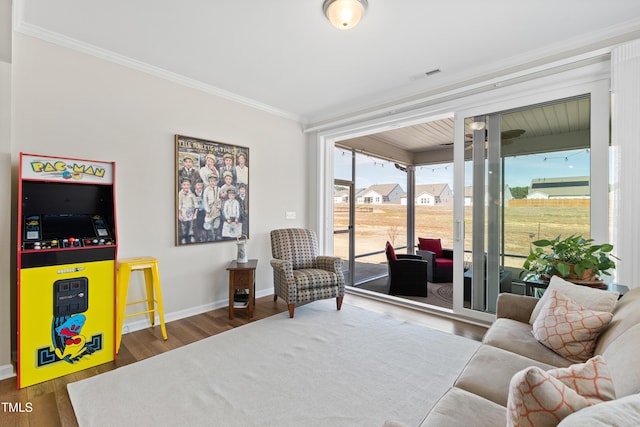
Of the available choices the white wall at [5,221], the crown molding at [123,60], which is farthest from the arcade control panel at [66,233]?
the crown molding at [123,60]

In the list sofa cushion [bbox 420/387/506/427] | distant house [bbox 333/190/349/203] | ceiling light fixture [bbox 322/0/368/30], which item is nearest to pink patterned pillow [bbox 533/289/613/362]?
sofa cushion [bbox 420/387/506/427]

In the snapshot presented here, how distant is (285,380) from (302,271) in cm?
162

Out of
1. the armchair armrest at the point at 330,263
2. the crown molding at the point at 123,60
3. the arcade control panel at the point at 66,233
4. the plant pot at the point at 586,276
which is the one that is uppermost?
the crown molding at the point at 123,60

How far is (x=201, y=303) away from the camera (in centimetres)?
359

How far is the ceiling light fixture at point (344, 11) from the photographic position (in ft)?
6.83

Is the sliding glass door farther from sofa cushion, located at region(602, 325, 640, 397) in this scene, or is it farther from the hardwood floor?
sofa cushion, located at region(602, 325, 640, 397)

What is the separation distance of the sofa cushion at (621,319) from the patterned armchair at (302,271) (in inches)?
96.1

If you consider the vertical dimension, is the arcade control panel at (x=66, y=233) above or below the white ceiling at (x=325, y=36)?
below

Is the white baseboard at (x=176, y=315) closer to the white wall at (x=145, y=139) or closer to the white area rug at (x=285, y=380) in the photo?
the white wall at (x=145, y=139)

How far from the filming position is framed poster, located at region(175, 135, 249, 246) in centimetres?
338

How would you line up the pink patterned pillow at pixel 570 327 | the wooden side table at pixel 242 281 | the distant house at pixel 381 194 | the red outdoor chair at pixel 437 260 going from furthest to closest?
the distant house at pixel 381 194, the red outdoor chair at pixel 437 260, the wooden side table at pixel 242 281, the pink patterned pillow at pixel 570 327

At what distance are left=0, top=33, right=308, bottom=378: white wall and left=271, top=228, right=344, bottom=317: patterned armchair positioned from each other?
17.8 inches

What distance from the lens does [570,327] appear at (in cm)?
166

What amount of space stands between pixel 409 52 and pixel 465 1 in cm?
71
